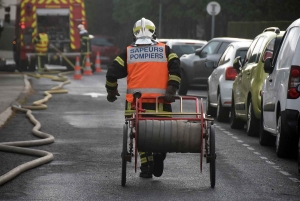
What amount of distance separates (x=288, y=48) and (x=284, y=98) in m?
0.78

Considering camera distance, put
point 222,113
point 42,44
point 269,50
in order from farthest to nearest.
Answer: point 42,44 < point 222,113 < point 269,50

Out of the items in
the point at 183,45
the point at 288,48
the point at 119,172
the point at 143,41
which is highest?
the point at 143,41

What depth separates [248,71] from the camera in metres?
15.6

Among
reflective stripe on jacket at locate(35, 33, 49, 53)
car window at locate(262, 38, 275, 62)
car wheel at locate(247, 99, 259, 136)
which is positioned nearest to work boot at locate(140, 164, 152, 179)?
car wheel at locate(247, 99, 259, 136)

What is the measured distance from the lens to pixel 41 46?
38.6 m

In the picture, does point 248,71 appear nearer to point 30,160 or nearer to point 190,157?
point 190,157

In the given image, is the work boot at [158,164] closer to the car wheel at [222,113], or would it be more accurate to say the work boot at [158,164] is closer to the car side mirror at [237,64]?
the car side mirror at [237,64]

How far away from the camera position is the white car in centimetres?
1797

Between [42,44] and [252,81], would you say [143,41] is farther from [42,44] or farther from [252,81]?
[42,44]

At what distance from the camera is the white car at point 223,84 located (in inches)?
707

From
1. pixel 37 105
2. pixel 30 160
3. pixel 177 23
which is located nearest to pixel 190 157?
pixel 30 160

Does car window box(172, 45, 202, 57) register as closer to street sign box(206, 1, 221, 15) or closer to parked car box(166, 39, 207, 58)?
parked car box(166, 39, 207, 58)

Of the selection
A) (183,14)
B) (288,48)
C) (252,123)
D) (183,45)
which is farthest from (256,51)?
(183,14)

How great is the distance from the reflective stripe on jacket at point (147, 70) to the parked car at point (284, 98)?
1906 mm
